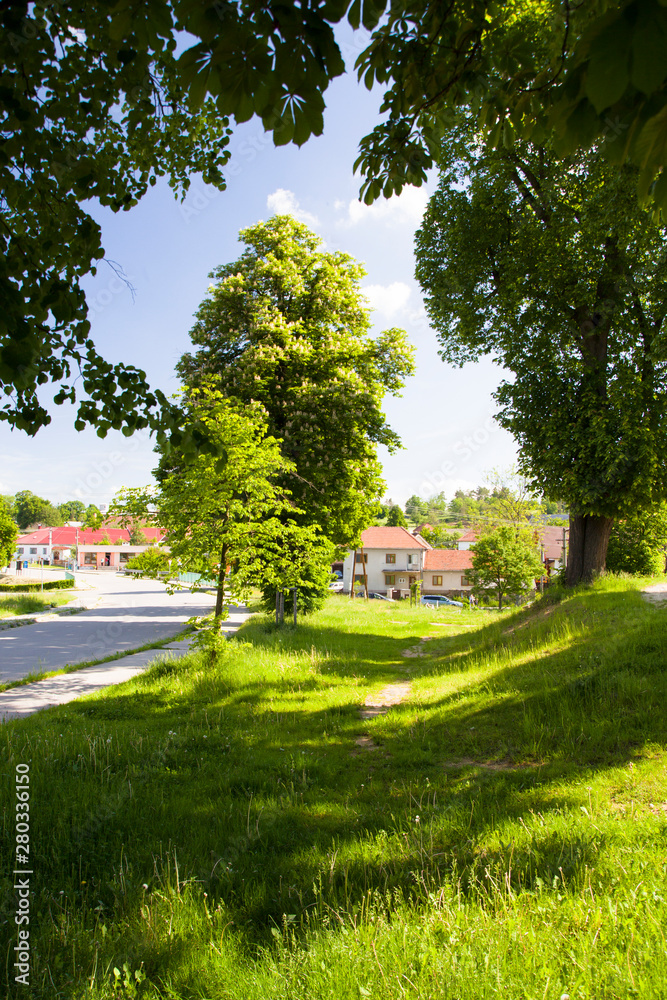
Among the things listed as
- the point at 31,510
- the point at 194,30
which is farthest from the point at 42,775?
the point at 31,510

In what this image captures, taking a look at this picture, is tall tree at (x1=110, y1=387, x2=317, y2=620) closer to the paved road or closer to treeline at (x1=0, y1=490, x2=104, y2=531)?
the paved road

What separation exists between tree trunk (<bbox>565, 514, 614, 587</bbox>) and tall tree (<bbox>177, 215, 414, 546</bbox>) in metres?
5.66

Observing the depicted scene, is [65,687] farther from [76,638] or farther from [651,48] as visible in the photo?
[651,48]

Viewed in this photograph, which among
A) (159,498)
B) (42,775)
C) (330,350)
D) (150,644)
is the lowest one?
(150,644)

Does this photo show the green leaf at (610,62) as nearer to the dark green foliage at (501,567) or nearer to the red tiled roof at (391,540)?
the dark green foliage at (501,567)

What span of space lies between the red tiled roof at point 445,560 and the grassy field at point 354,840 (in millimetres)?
59667

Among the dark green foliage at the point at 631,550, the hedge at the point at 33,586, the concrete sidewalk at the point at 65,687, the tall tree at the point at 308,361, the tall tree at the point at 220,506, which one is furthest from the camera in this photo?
the hedge at the point at 33,586

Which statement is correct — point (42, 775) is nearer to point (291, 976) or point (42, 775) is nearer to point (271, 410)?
point (291, 976)

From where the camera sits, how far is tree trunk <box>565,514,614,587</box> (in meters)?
14.2

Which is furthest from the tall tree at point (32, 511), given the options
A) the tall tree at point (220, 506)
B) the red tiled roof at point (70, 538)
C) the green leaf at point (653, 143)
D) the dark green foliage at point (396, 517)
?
the green leaf at point (653, 143)

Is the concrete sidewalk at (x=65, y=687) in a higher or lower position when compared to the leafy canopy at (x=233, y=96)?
lower

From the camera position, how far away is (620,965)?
2.28 meters

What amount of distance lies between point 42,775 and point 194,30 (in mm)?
5426

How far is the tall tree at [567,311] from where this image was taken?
39.9 ft
